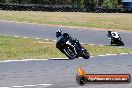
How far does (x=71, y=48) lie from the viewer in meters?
15.8

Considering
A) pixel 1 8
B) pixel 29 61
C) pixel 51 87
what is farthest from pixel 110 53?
pixel 1 8

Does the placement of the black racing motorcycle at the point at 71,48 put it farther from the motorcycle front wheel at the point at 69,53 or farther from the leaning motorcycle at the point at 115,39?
the leaning motorcycle at the point at 115,39

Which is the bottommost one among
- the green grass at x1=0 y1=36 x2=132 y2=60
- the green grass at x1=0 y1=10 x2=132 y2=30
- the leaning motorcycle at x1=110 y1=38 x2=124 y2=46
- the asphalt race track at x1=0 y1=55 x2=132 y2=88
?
the green grass at x1=0 y1=10 x2=132 y2=30

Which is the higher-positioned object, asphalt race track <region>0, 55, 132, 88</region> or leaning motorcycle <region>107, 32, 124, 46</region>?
asphalt race track <region>0, 55, 132, 88</region>

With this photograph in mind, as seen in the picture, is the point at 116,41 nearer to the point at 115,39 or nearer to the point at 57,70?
the point at 115,39

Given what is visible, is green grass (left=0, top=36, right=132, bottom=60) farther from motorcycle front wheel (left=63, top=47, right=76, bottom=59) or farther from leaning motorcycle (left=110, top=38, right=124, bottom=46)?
leaning motorcycle (left=110, top=38, right=124, bottom=46)

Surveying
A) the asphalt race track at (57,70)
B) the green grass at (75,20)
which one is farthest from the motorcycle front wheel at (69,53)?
the green grass at (75,20)

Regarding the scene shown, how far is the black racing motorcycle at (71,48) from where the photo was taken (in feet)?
51.3

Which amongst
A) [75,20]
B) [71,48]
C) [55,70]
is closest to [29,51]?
[71,48]

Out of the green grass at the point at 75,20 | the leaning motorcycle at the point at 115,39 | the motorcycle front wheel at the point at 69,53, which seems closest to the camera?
the motorcycle front wheel at the point at 69,53

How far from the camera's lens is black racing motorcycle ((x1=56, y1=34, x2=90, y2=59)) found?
15.6 meters

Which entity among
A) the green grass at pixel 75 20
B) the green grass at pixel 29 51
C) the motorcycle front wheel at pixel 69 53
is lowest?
the green grass at pixel 75 20

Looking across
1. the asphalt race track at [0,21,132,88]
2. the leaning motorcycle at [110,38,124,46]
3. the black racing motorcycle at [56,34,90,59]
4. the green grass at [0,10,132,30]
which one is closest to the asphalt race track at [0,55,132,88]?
the asphalt race track at [0,21,132,88]

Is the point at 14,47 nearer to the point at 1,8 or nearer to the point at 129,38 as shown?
the point at 129,38
